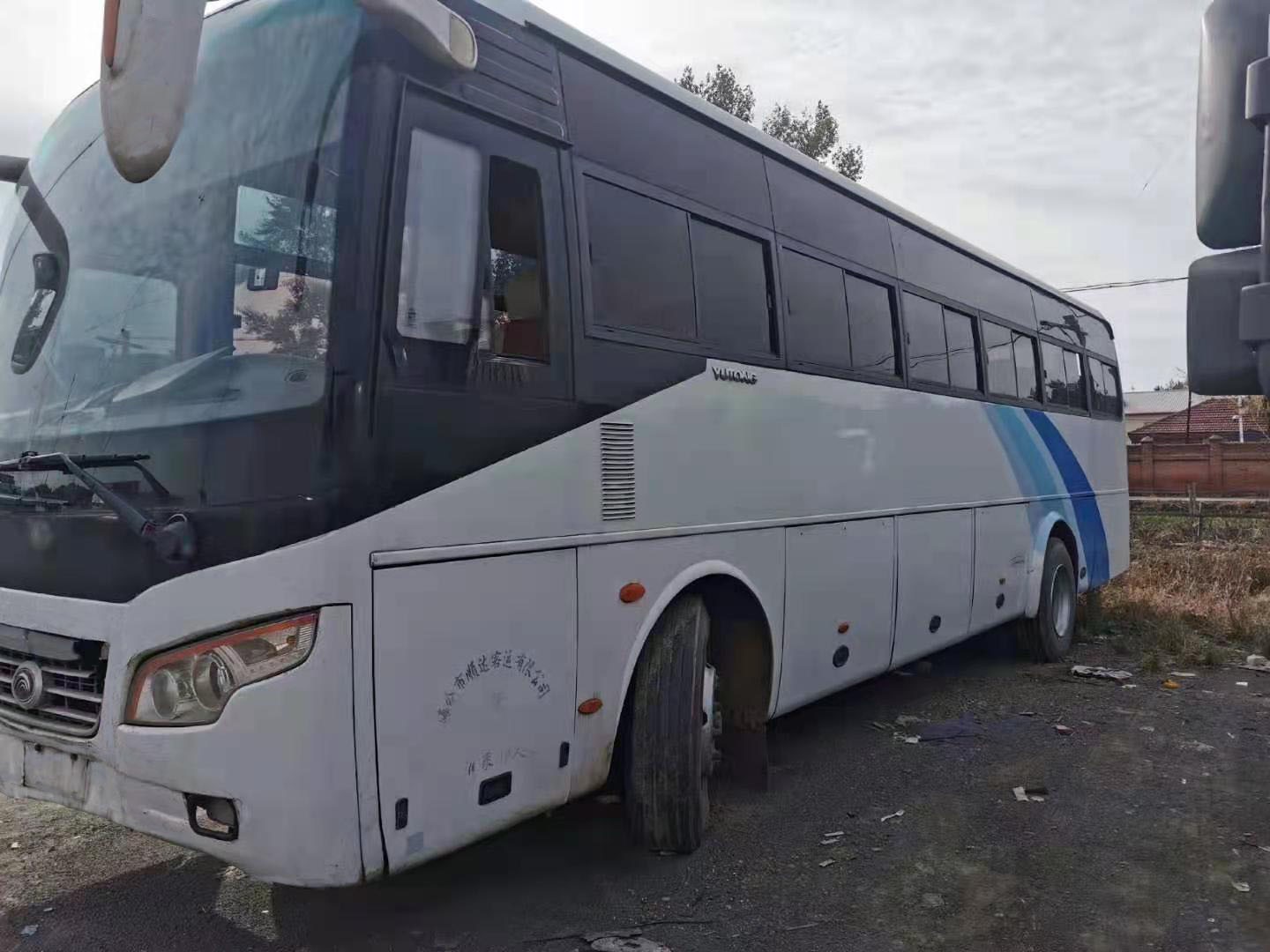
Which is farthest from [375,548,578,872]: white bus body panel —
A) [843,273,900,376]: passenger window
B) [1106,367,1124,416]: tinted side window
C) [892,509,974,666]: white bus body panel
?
[1106,367,1124,416]: tinted side window

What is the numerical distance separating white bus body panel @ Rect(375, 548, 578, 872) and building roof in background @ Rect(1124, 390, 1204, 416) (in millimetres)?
69590

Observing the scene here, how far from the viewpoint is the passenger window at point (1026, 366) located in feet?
28.5

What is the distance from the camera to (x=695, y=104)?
492 cm

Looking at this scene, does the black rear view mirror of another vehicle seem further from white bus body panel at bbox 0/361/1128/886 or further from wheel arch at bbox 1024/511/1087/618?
wheel arch at bbox 1024/511/1087/618

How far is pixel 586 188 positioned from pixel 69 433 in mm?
2079

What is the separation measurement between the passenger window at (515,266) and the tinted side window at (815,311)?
6.60ft

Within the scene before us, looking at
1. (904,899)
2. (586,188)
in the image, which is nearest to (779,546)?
(904,899)

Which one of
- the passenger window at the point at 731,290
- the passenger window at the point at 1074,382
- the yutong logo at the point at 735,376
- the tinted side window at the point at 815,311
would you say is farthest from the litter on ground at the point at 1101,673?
the yutong logo at the point at 735,376

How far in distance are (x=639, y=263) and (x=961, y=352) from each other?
4035 millimetres

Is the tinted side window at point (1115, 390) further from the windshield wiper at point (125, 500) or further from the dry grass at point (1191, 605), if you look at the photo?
the windshield wiper at point (125, 500)

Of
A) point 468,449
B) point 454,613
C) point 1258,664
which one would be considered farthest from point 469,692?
point 1258,664

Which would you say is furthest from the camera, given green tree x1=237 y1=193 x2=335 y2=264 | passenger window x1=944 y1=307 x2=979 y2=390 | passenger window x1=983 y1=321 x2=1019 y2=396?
passenger window x1=983 y1=321 x2=1019 y2=396

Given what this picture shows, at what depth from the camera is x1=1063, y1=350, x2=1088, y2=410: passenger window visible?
9.95 metres

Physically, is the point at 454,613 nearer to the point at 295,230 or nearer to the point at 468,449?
the point at 468,449
